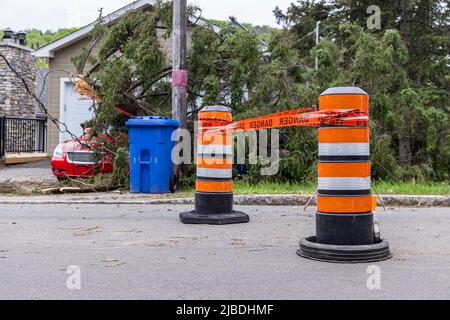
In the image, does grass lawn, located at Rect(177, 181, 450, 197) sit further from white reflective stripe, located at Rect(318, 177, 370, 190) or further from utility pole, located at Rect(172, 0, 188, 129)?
white reflective stripe, located at Rect(318, 177, 370, 190)

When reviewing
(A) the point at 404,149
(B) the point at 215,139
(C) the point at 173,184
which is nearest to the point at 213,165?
(B) the point at 215,139

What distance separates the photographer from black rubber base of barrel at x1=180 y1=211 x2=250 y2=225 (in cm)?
683

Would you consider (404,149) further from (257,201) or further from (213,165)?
(213,165)

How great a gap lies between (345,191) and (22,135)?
17.2 m

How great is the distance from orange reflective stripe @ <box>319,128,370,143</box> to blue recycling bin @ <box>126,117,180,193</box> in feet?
18.2

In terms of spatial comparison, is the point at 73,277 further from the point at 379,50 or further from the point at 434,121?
the point at 434,121

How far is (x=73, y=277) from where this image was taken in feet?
13.8

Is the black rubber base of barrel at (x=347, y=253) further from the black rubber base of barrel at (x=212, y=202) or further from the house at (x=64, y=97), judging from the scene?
the house at (x=64, y=97)

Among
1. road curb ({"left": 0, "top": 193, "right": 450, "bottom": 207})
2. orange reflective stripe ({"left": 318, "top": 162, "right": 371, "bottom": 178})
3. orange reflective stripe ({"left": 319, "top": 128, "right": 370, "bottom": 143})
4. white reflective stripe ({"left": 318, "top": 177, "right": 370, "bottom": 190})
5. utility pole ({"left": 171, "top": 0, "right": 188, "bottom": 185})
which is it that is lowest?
road curb ({"left": 0, "top": 193, "right": 450, "bottom": 207})

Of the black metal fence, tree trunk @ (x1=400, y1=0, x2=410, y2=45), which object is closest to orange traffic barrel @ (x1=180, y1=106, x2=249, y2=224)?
the black metal fence

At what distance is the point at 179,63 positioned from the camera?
10758mm

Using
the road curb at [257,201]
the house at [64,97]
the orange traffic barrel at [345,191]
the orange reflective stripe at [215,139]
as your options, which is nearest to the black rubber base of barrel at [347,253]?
the orange traffic barrel at [345,191]

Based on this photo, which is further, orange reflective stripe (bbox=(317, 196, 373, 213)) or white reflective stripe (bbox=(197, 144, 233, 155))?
white reflective stripe (bbox=(197, 144, 233, 155))
